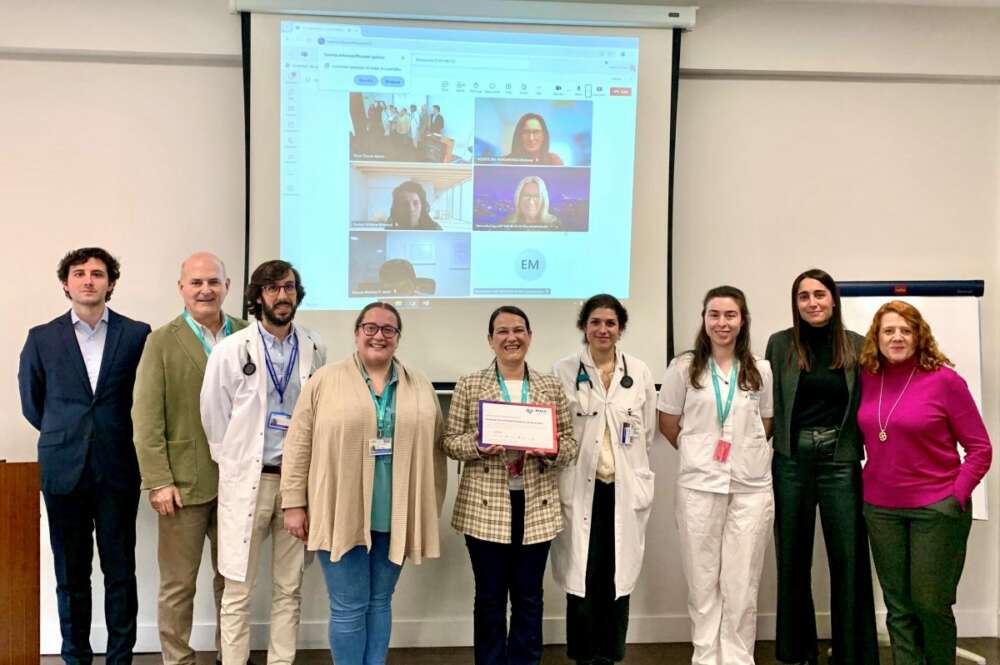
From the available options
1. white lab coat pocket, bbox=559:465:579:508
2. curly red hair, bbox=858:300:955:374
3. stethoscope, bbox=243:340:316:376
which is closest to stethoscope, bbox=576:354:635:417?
white lab coat pocket, bbox=559:465:579:508

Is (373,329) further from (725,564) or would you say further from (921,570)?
(921,570)

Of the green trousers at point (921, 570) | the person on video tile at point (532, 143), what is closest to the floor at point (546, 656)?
the green trousers at point (921, 570)

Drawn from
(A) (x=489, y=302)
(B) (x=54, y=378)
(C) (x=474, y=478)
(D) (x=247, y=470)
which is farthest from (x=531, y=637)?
(B) (x=54, y=378)

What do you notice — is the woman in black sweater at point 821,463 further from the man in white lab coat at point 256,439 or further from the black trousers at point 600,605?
the man in white lab coat at point 256,439

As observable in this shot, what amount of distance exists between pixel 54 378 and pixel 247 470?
925 mm

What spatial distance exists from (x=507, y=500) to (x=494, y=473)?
0.37ft

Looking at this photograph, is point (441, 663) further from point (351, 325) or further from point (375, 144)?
point (375, 144)

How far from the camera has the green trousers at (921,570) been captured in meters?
2.73

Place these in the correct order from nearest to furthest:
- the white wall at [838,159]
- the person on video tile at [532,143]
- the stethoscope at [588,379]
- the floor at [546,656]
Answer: the stethoscope at [588,379] < the floor at [546,656] < the person on video tile at [532,143] < the white wall at [838,159]

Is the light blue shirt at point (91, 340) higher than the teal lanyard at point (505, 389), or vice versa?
the light blue shirt at point (91, 340)

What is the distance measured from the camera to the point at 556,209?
11.7ft

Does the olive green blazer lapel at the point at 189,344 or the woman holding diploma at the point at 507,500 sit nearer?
the woman holding diploma at the point at 507,500

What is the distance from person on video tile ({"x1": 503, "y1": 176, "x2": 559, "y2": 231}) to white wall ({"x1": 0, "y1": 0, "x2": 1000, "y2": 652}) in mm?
717

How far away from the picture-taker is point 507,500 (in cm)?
267
